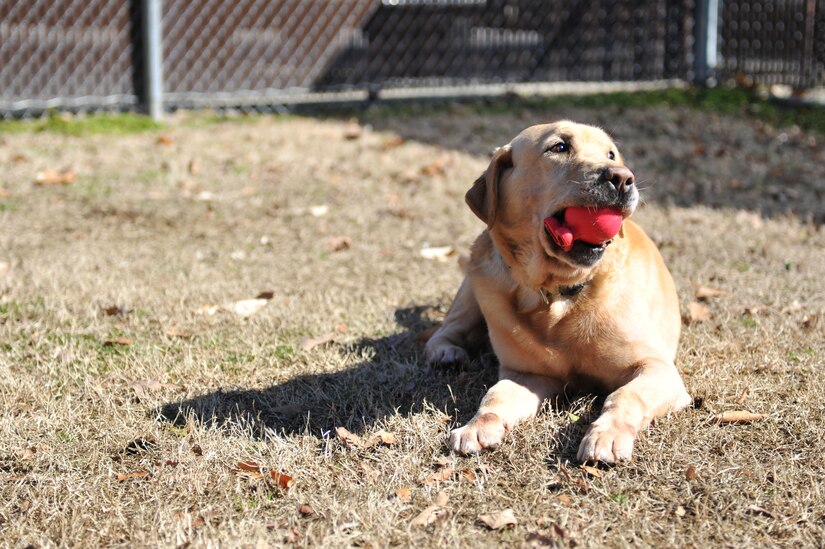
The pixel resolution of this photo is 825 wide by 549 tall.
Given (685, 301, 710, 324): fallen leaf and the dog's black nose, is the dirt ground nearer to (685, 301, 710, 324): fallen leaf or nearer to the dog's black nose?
(685, 301, 710, 324): fallen leaf

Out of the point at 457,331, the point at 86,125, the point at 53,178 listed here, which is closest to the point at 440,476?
the point at 457,331

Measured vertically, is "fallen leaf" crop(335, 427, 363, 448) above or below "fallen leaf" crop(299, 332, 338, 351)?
above

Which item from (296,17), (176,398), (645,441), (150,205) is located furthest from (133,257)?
(296,17)

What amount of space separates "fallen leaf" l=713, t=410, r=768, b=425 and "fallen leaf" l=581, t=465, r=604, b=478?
660 millimetres

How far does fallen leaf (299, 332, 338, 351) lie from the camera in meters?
4.28

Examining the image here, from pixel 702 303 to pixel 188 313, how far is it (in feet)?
8.81

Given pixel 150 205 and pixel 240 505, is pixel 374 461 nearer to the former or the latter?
pixel 240 505

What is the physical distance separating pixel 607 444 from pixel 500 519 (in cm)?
50

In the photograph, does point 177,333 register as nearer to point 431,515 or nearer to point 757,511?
point 431,515

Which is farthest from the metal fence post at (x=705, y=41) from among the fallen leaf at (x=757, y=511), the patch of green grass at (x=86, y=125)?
the fallen leaf at (x=757, y=511)

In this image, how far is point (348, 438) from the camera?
3295 millimetres

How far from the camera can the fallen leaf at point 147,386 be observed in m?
3.76

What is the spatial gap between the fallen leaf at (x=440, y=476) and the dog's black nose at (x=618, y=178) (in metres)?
1.12

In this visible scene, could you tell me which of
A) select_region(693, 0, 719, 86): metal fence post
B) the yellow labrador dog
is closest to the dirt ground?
the yellow labrador dog
